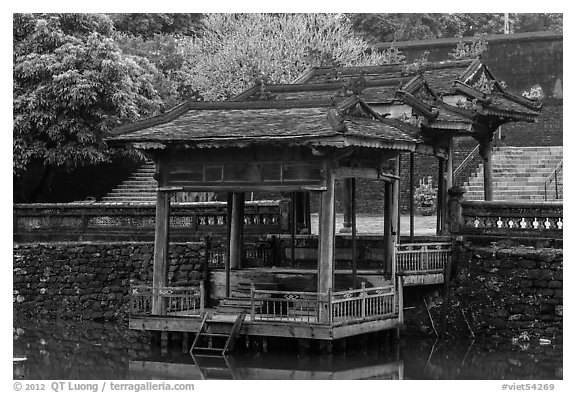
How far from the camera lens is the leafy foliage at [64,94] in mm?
33750

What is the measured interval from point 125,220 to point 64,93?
728 cm

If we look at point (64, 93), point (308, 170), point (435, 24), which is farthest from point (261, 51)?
point (308, 170)

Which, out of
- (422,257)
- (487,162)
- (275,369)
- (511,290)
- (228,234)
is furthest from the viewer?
(487,162)

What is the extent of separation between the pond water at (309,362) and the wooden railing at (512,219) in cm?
223

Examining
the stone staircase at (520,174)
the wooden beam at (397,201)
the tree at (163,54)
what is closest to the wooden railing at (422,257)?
the wooden beam at (397,201)

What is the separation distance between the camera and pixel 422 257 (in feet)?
75.5

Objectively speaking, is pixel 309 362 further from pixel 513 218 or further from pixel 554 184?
pixel 554 184

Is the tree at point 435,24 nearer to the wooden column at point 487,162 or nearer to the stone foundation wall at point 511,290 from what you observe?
the wooden column at point 487,162

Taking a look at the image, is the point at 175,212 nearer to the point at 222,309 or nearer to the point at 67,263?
the point at 67,263

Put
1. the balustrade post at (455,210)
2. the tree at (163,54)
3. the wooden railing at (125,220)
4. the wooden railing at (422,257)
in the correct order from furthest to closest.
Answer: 1. the tree at (163,54)
2. the wooden railing at (125,220)
3. the balustrade post at (455,210)
4. the wooden railing at (422,257)

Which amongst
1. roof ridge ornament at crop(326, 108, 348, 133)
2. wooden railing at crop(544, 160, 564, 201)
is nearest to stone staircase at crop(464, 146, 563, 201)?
wooden railing at crop(544, 160, 564, 201)

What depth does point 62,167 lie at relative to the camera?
3641cm
